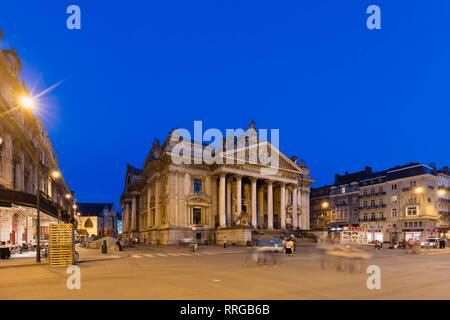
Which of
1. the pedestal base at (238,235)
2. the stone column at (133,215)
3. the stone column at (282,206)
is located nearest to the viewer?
the pedestal base at (238,235)

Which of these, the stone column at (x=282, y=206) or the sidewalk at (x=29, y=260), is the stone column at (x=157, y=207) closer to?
the stone column at (x=282, y=206)

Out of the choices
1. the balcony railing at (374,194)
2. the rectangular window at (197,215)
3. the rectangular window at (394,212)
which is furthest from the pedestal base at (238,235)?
the balcony railing at (374,194)

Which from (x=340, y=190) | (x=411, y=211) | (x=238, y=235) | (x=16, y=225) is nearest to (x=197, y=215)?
(x=238, y=235)

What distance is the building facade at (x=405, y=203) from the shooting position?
73.4m

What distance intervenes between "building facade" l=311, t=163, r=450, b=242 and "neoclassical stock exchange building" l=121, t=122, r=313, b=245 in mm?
16258

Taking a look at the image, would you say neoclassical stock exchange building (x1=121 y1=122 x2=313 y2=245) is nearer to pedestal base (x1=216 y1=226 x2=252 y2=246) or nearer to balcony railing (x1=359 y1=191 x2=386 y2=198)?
pedestal base (x1=216 y1=226 x2=252 y2=246)

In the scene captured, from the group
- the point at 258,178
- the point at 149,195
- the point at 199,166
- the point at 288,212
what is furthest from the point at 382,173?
the point at 149,195

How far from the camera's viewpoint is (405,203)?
251 ft

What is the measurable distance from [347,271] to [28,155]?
41684 millimetres

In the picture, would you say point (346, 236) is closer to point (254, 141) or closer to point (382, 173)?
point (254, 141)

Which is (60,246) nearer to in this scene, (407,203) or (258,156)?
(258,156)

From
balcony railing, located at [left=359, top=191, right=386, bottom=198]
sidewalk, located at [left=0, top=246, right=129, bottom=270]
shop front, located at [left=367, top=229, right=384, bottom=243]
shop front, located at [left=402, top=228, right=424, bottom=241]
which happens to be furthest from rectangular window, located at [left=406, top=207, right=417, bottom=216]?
sidewalk, located at [left=0, top=246, right=129, bottom=270]

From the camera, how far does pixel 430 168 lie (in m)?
76.2

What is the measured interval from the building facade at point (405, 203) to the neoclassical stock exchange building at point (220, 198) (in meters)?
16.3
